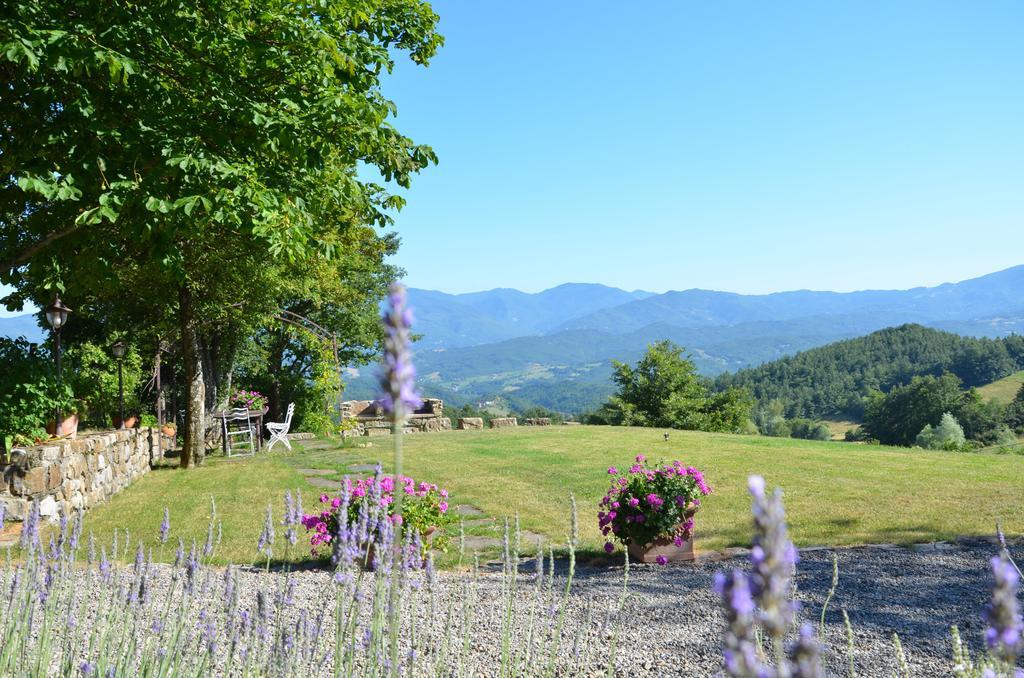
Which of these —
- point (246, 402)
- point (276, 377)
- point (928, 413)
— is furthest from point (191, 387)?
point (928, 413)

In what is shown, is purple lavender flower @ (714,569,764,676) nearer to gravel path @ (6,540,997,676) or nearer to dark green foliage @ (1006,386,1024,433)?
gravel path @ (6,540,997,676)

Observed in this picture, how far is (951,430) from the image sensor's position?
4934cm

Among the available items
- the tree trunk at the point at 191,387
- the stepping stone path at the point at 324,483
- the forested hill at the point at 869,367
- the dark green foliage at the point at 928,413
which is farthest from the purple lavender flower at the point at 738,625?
the forested hill at the point at 869,367

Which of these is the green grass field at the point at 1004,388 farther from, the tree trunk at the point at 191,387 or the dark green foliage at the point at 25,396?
the dark green foliage at the point at 25,396

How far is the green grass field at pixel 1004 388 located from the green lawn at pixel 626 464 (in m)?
89.7

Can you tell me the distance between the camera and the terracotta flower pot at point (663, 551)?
7188 millimetres

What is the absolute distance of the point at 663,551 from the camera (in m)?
7.21

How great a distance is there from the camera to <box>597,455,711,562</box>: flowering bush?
700cm

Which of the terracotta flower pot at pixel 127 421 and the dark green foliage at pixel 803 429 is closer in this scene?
the terracotta flower pot at pixel 127 421

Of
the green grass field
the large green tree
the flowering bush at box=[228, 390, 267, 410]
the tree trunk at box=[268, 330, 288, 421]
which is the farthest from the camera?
the green grass field

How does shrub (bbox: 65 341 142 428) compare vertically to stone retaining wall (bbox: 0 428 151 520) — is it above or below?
above

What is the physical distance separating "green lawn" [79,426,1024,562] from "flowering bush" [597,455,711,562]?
955 mm

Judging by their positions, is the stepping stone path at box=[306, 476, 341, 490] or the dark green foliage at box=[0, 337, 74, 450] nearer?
the dark green foliage at box=[0, 337, 74, 450]

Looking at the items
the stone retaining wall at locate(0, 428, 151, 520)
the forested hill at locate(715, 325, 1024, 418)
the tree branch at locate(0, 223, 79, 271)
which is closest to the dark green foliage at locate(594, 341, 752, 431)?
A: the stone retaining wall at locate(0, 428, 151, 520)
